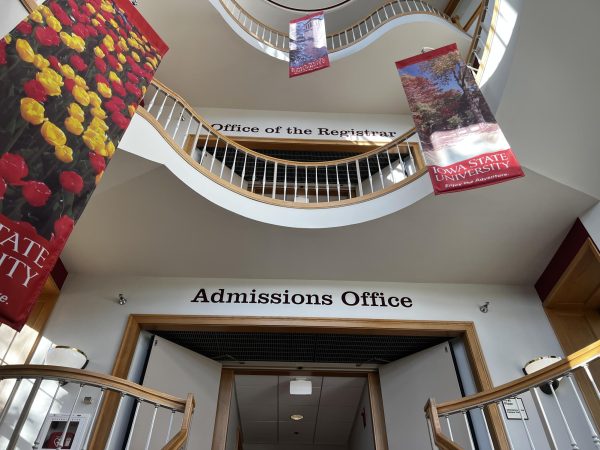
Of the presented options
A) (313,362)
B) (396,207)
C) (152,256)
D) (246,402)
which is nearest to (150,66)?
(152,256)

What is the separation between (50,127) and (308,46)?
15.8ft

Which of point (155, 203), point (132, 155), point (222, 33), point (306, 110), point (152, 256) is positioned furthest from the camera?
point (306, 110)

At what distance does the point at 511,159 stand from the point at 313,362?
3.25 metres

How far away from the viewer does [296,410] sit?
20.2ft

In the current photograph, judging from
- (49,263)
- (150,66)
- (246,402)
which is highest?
(150,66)

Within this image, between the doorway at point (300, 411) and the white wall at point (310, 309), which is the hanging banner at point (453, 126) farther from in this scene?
the doorway at point (300, 411)

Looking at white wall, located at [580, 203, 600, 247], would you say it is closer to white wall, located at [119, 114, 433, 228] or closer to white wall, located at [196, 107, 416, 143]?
white wall, located at [119, 114, 433, 228]

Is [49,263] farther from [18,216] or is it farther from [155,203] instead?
[155,203]

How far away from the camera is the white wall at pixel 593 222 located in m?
3.69

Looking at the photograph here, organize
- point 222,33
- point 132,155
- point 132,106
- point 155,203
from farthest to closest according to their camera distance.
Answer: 1. point 222,33
2. point 155,203
3. point 132,155
4. point 132,106

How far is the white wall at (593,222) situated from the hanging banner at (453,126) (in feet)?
4.46

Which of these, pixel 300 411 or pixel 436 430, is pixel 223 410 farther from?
pixel 436 430

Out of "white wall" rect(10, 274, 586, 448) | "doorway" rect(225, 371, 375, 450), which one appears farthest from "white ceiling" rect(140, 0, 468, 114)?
"doorway" rect(225, 371, 375, 450)

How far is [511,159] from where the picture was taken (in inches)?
119
